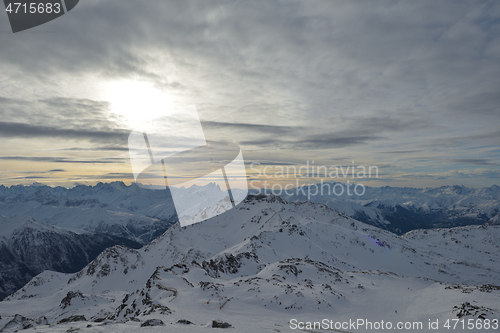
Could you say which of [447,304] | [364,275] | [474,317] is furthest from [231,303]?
[364,275]

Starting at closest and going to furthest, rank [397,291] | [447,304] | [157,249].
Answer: [447,304] → [397,291] → [157,249]

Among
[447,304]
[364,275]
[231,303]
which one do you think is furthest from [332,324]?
[364,275]

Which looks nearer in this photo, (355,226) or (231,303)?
(231,303)

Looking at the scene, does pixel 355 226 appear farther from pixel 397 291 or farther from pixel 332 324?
pixel 332 324

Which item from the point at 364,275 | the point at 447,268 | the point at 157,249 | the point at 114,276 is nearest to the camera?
the point at 364,275

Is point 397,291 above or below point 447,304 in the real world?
below

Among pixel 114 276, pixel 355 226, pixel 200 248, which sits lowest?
pixel 114 276

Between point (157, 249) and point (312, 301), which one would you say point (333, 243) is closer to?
point (312, 301)
